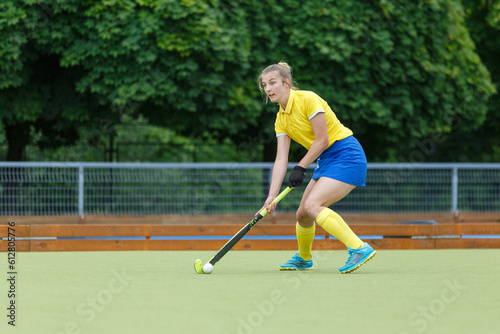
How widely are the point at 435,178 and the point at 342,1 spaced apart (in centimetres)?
351

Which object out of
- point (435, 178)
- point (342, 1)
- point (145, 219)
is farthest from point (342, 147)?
point (342, 1)

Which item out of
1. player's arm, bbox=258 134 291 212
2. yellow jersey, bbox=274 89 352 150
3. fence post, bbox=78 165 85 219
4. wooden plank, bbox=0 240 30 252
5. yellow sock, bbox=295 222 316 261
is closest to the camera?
yellow jersey, bbox=274 89 352 150

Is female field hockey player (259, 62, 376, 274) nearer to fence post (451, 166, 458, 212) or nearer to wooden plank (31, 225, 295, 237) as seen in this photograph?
wooden plank (31, 225, 295, 237)

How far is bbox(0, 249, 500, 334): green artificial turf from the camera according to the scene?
404 centimetres

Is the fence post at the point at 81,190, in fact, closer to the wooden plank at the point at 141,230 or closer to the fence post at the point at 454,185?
the wooden plank at the point at 141,230

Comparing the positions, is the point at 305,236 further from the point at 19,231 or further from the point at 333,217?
the point at 19,231

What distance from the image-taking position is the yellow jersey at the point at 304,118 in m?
6.35

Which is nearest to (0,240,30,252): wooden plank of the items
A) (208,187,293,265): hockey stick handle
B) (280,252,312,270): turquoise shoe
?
(208,187,293,265): hockey stick handle

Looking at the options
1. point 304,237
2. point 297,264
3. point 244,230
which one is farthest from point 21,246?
point 304,237

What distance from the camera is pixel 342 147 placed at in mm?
6473

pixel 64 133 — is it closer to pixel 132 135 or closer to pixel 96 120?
pixel 96 120

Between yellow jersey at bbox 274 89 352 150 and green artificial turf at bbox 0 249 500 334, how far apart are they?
3.62 ft

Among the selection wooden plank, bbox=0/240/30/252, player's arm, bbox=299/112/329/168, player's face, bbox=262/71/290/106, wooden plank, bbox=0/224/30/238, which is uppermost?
player's face, bbox=262/71/290/106

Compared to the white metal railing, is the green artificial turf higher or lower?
higher
